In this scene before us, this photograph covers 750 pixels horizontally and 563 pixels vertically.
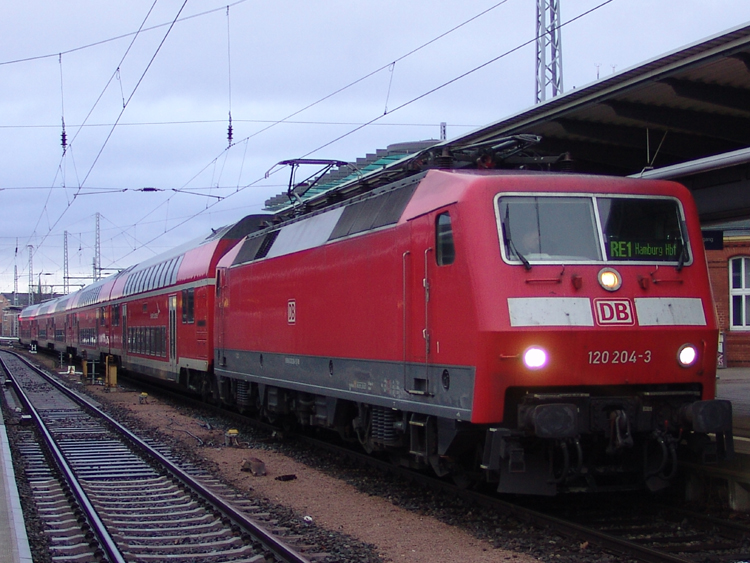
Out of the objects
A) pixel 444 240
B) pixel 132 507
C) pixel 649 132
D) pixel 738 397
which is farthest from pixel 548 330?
pixel 738 397

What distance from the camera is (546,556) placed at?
7027 millimetres

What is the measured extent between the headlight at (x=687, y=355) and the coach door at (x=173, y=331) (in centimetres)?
1477

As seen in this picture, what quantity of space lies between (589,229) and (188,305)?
13.0 metres

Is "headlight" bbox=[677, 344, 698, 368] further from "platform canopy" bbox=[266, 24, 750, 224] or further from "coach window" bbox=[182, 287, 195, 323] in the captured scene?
"coach window" bbox=[182, 287, 195, 323]

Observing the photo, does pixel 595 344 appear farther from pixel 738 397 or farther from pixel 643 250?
pixel 738 397

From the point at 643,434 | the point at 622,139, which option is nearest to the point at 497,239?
the point at 643,434

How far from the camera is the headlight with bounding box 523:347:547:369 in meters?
7.38

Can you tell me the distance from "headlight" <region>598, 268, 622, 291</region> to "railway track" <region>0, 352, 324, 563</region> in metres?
3.38

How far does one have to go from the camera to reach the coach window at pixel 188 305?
62.4ft

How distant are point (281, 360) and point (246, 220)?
606cm

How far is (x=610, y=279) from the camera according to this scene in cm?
773

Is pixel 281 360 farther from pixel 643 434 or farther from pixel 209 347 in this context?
pixel 643 434

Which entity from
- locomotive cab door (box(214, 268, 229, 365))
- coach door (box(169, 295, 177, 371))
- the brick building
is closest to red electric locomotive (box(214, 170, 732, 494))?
locomotive cab door (box(214, 268, 229, 365))

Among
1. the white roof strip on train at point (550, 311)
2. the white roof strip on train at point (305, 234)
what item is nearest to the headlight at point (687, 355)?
the white roof strip on train at point (550, 311)
